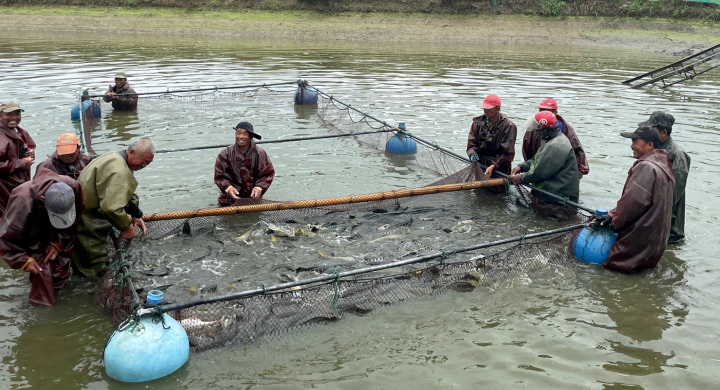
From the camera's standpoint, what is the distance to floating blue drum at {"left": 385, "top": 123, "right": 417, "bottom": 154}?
12008mm

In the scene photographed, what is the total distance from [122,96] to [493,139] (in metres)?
9.29

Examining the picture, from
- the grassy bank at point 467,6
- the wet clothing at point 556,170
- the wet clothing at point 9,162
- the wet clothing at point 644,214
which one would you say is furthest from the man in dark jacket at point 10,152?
the grassy bank at point 467,6

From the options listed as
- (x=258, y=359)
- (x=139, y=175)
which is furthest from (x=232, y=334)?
(x=139, y=175)

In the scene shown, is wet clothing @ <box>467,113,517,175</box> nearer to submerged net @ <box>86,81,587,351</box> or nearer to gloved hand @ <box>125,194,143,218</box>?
submerged net @ <box>86,81,587,351</box>

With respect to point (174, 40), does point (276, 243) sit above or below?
below

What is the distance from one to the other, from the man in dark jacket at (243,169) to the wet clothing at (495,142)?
3.50 m

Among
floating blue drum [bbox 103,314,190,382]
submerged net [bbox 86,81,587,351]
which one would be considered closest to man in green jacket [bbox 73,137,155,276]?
submerged net [bbox 86,81,587,351]

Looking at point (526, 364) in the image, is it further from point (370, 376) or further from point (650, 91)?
point (650, 91)

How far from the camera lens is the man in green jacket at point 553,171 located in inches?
311

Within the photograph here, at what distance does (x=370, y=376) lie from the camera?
16.2 feet

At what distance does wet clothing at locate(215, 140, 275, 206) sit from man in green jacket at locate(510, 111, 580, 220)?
3.63 metres

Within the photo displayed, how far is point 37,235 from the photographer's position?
5652mm

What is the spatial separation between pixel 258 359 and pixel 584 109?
13642 mm

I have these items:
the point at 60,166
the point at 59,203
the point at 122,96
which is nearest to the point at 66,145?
the point at 60,166
